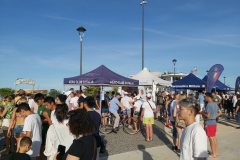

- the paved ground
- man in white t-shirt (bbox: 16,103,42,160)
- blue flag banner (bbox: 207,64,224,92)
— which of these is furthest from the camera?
blue flag banner (bbox: 207,64,224,92)

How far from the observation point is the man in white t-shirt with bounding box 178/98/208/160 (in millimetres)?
2168

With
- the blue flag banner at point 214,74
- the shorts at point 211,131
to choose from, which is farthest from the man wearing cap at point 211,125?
the blue flag banner at point 214,74

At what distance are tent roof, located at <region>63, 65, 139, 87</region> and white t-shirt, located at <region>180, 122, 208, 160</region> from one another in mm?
7144

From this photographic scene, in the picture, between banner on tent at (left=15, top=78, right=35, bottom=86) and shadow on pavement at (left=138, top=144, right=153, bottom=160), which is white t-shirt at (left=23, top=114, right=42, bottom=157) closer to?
shadow on pavement at (left=138, top=144, right=153, bottom=160)

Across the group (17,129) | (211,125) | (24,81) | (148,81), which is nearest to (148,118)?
(211,125)

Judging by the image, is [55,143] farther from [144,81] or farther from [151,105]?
[144,81]

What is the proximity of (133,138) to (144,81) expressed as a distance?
5784 mm

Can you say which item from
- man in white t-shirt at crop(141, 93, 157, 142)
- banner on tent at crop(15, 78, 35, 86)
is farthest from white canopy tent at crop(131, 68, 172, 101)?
banner on tent at crop(15, 78, 35, 86)

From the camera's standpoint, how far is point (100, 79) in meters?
9.40

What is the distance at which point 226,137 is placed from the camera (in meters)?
7.88

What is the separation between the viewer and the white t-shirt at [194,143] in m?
2.16

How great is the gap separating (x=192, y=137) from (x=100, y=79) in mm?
7426

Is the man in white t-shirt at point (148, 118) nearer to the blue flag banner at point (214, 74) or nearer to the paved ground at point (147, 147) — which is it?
the paved ground at point (147, 147)

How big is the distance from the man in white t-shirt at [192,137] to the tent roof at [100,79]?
7.01m
